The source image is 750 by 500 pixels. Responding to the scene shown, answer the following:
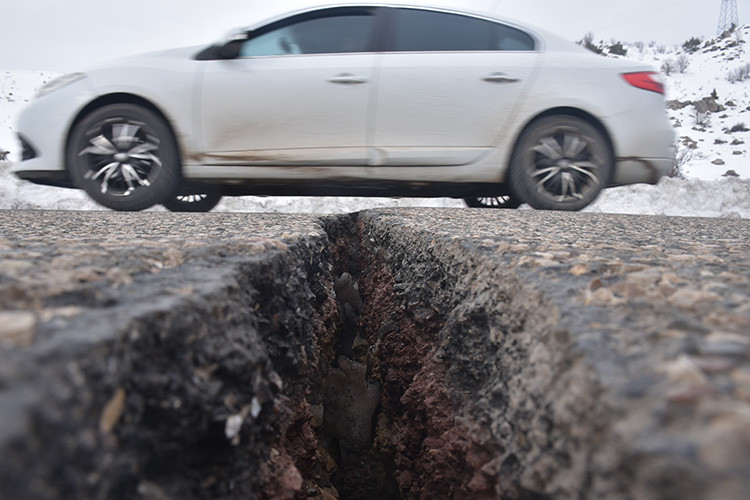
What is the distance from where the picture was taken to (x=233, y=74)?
2.70m

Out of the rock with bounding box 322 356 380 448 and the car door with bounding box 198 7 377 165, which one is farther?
the car door with bounding box 198 7 377 165

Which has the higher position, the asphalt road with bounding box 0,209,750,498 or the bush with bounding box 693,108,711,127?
the bush with bounding box 693,108,711,127

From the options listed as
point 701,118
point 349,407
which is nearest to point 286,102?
point 349,407

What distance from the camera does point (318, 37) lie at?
2.85m

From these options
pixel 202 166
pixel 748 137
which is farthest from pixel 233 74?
pixel 748 137

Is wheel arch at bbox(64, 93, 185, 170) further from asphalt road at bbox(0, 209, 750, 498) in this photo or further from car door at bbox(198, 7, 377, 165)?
asphalt road at bbox(0, 209, 750, 498)

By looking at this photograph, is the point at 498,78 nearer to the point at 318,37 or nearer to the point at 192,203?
the point at 318,37

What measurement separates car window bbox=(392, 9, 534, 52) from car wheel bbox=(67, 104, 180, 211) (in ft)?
5.14

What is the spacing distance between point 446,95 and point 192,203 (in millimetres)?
2202

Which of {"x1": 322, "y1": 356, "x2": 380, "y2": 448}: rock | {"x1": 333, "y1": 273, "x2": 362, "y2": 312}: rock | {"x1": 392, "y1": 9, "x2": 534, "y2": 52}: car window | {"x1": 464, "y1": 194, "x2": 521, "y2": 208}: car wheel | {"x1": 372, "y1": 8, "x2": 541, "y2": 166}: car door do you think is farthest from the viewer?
{"x1": 464, "y1": 194, "x2": 521, "y2": 208}: car wheel

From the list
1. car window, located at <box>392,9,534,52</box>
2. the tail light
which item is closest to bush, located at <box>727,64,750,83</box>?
the tail light

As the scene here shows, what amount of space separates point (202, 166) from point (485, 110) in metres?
1.77

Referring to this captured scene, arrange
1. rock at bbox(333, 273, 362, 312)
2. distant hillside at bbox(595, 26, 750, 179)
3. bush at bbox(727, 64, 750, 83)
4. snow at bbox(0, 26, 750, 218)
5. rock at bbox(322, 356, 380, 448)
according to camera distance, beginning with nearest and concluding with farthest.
A: rock at bbox(322, 356, 380, 448), rock at bbox(333, 273, 362, 312), snow at bbox(0, 26, 750, 218), distant hillside at bbox(595, 26, 750, 179), bush at bbox(727, 64, 750, 83)

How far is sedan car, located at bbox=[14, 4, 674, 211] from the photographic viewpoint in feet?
8.69
